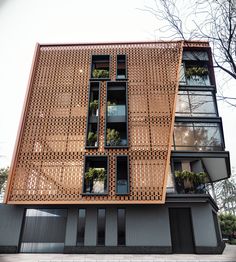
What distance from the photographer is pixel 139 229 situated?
37.3 ft

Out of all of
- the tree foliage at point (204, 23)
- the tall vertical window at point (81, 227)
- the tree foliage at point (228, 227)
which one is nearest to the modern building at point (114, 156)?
the tall vertical window at point (81, 227)

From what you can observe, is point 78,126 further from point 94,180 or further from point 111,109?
point 94,180

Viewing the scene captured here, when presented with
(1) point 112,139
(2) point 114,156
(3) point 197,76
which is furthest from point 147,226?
(3) point 197,76

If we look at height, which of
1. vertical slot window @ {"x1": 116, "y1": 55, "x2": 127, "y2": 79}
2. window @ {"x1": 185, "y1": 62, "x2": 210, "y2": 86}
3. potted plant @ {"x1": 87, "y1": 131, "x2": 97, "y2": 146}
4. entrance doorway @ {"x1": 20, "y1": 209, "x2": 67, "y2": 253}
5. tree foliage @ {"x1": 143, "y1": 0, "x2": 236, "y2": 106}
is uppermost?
vertical slot window @ {"x1": 116, "y1": 55, "x2": 127, "y2": 79}

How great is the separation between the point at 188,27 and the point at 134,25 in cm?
129

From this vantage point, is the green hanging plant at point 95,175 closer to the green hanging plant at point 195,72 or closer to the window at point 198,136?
the window at point 198,136

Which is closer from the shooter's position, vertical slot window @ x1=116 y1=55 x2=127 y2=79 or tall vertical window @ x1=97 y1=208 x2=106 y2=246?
tall vertical window @ x1=97 y1=208 x2=106 y2=246

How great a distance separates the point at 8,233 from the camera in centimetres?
1151

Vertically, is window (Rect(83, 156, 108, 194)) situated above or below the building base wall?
above

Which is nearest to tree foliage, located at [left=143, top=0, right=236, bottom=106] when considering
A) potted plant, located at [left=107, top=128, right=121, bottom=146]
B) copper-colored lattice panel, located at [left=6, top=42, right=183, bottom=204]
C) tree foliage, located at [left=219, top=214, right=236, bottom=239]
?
copper-colored lattice panel, located at [left=6, top=42, right=183, bottom=204]

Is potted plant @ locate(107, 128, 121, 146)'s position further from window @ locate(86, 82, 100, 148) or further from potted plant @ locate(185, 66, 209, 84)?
potted plant @ locate(185, 66, 209, 84)

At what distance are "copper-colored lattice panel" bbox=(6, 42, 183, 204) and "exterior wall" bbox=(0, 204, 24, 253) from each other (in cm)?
90

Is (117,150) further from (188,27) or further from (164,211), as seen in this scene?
(188,27)

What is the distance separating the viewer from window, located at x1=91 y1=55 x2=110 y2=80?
51.2 ft
